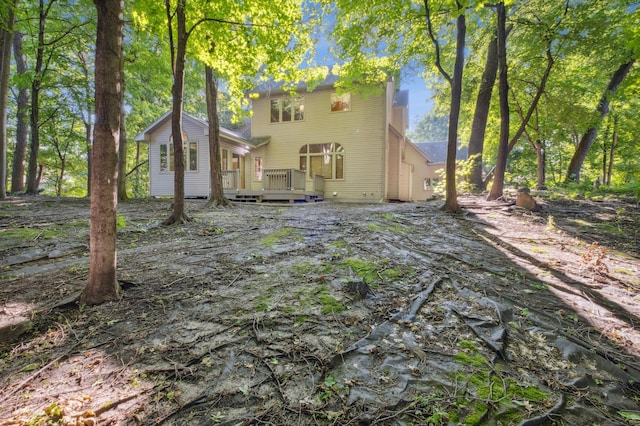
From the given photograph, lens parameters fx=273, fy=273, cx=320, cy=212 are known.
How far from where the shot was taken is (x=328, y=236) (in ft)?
17.6

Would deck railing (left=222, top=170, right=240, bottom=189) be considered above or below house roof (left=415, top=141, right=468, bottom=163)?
below

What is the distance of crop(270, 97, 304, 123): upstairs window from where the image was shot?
50.6 feet

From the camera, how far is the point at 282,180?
13453 mm

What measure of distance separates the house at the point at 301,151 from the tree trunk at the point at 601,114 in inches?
309

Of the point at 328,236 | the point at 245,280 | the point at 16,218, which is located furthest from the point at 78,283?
the point at 16,218

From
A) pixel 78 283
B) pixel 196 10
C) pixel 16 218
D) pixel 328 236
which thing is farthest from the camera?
pixel 196 10

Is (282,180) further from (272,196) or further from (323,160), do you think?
(323,160)

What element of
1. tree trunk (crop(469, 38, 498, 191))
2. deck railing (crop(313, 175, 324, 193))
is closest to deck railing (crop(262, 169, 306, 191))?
deck railing (crop(313, 175, 324, 193))

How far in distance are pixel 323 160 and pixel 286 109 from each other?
380 cm

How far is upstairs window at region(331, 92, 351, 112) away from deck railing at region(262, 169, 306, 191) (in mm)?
4173

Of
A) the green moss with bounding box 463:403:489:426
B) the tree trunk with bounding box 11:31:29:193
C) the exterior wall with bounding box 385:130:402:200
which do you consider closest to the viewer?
the green moss with bounding box 463:403:489:426

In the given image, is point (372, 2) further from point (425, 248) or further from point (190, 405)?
point (190, 405)

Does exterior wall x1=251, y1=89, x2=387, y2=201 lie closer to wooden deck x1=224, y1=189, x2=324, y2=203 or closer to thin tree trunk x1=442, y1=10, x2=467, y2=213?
wooden deck x1=224, y1=189, x2=324, y2=203

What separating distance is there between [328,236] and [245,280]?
7.94 ft
